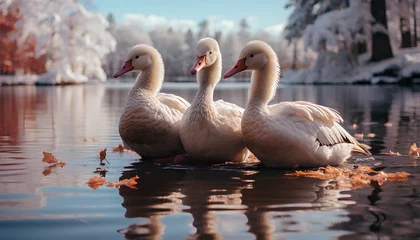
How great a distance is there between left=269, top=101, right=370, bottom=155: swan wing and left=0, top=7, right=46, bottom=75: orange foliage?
51.7 metres

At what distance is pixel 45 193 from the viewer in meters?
5.20

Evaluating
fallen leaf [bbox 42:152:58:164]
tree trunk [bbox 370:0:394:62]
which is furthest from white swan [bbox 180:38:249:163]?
tree trunk [bbox 370:0:394:62]

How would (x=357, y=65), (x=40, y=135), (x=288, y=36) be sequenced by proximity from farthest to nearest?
1. (x=288, y=36)
2. (x=357, y=65)
3. (x=40, y=135)

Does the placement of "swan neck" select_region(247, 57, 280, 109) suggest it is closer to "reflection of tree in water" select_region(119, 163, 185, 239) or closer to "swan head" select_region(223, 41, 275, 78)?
"swan head" select_region(223, 41, 275, 78)

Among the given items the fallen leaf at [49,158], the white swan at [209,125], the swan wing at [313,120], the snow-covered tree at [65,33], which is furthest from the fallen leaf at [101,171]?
the snow-covered tree at [65,33]

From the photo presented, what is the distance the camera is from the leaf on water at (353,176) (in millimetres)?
5605

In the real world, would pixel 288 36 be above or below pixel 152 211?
above

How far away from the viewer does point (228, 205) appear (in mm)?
4637

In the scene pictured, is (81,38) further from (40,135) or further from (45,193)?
(45,193)

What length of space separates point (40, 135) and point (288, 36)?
129 ft

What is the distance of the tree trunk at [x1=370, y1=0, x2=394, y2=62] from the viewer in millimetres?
36781

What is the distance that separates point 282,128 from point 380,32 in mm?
33151

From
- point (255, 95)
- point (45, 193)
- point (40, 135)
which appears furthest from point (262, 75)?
point (40, 135)

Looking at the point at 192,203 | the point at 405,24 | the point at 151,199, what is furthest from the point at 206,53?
the point at 405,24
